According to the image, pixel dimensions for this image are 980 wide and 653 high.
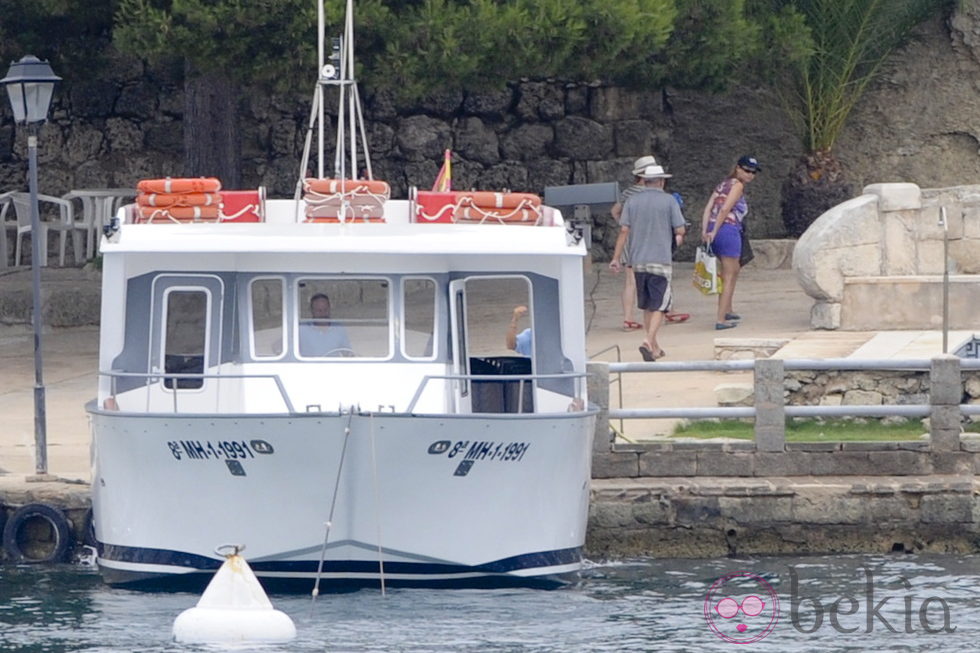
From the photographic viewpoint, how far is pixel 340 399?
11.9 meters

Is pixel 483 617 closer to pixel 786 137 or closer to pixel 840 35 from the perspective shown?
pixel 840 35

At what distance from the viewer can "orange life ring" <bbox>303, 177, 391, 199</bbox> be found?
1242 cm

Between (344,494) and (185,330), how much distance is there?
1828 mm

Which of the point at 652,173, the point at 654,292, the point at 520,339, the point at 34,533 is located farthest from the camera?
the point at 652,173

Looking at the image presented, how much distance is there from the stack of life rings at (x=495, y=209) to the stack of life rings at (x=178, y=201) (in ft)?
5.21

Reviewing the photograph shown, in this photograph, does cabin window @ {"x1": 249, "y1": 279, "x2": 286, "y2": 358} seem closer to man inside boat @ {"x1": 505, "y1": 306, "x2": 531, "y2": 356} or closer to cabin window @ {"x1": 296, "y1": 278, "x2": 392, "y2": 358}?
cabin window @ {"x1": 296, "y1": 278, "x2": 392, "y2": 358}

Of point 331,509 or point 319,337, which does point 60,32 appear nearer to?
point 319,337

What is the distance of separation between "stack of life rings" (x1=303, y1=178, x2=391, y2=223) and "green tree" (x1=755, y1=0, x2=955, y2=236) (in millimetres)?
9020

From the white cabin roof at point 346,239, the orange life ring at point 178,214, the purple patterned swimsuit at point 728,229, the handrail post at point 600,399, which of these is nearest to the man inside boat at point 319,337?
the white cabin roof at point 346,239

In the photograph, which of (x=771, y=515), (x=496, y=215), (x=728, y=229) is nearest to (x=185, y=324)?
(x=496, y=215)

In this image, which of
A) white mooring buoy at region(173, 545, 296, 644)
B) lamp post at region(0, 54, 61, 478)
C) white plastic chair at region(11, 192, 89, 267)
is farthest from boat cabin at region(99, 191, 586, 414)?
white plastic chair at region(11, 192, 89, 267)

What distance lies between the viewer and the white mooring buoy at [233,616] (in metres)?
10.5

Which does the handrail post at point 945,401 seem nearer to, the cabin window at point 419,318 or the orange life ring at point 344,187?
the cabin window at point 419,318

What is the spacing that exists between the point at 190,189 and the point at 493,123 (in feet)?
37.9
